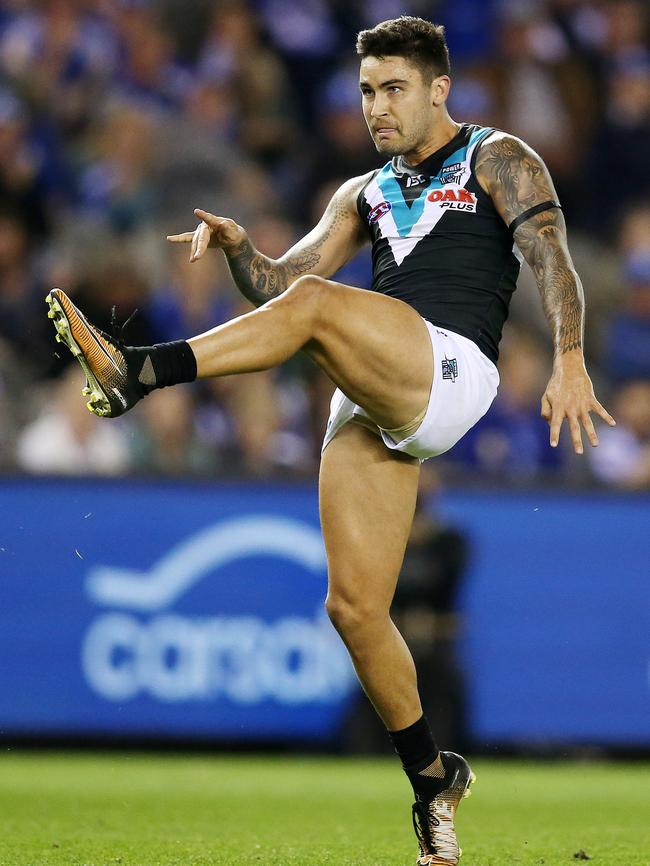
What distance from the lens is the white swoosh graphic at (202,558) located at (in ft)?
32.0

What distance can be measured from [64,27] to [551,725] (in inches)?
280

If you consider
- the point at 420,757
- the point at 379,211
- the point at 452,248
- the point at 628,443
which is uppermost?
the point at 379,211

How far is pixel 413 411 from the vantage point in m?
5.18

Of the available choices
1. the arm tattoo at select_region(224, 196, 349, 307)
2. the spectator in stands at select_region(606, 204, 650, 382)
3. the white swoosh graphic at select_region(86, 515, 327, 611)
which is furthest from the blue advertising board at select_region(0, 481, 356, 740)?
the arm tattoo at select_region(224, 196, 349, 307)

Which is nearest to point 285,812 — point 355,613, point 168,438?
point 355,613

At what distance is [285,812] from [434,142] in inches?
141

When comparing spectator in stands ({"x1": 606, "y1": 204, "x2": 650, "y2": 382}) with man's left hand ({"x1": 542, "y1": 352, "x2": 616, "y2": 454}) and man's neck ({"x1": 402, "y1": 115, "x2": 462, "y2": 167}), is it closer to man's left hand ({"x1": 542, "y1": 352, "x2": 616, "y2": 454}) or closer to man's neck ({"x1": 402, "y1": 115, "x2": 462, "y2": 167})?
man's neck ({"x1": 402, "y1": 115, "x2": 462, "y2": 167})

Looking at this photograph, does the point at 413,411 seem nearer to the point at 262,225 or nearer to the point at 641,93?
the point at 262,225

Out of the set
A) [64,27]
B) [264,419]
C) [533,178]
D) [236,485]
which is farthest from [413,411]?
[64,27]

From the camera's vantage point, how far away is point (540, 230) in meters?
5.34

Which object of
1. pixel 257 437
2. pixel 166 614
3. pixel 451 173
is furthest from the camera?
pixel 257 437

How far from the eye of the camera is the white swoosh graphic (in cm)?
975

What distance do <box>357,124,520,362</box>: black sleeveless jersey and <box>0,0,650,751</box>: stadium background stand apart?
406 cm

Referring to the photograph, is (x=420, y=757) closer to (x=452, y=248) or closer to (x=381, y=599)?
(x=381, y=599)
